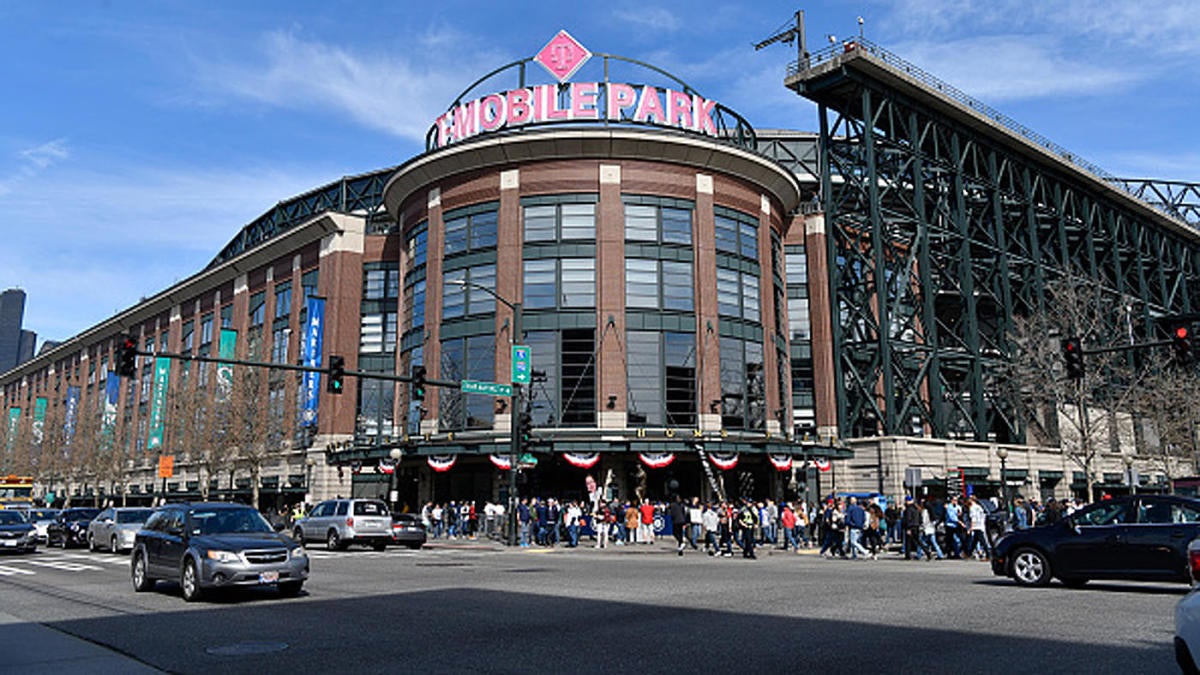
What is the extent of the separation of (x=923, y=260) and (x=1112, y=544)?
3856cm

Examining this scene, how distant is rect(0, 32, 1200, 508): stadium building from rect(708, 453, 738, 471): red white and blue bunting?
0.13 m

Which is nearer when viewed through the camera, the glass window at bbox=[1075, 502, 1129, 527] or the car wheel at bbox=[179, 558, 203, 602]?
the car wheel at bbox=[179, 558, 203, 602]

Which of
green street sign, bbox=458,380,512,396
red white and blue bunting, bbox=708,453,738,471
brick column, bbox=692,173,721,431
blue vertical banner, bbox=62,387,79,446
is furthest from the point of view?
blue vertical banner, bbox=62,387,79,446

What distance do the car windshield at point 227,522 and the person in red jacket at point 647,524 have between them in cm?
2088

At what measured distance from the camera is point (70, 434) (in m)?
87.4

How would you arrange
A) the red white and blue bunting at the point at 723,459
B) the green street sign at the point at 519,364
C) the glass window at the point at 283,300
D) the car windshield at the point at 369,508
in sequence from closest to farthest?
the car windshield at the point at 369,508
the green street sign at the point at 519,364
the red white and blue bunting at the point at 723,459
the glass window at the point at 283,300

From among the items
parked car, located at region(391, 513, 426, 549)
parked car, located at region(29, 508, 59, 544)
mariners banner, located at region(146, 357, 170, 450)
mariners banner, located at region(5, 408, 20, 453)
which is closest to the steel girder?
parked car, located at region(391, 513, 426, 549)

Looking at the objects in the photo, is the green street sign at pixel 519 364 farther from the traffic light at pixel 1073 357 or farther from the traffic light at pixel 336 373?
the traffic light at pixel 1073 357

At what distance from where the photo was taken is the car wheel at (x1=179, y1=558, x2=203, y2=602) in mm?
13953

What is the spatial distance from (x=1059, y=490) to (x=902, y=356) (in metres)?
15.7

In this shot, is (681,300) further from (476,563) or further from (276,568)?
(276,568)

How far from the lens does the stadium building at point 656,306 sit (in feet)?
141

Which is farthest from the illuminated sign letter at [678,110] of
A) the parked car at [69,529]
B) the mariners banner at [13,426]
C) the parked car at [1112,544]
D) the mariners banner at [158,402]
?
the mariners banner at [13,426]

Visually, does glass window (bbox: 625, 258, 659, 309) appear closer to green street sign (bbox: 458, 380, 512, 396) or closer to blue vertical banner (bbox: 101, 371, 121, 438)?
green street sign (bbox: 458, 380, 512, 396)
